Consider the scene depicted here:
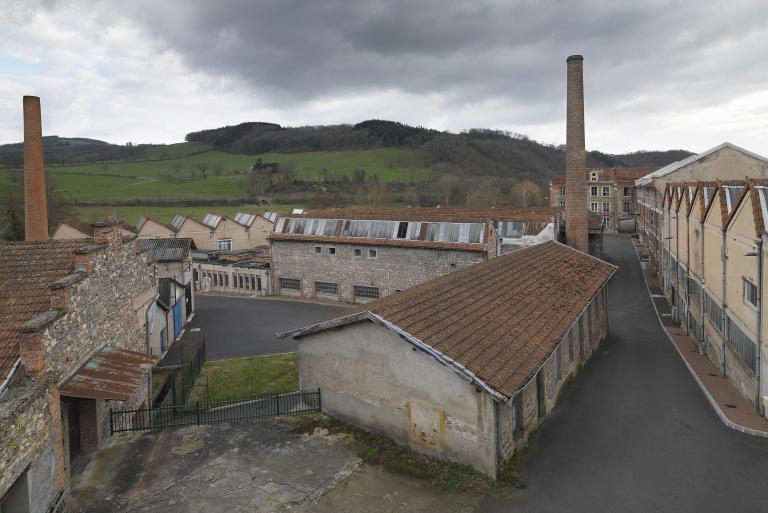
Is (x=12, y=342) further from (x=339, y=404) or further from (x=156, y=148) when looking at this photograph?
(x=156, y=148)

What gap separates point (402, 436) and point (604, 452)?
5205mm

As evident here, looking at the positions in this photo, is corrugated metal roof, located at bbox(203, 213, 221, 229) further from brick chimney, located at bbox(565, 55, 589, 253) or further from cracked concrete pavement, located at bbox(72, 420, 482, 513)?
cracked concrete pavement, located at bbox(72, 420, 482, 513)

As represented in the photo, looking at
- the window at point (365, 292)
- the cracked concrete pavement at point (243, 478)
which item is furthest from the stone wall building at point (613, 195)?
the cracked concrete pavement at point (243, 478)

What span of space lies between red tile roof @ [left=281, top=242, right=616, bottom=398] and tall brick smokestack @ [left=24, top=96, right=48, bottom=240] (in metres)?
19.7

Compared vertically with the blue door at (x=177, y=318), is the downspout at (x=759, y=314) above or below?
above

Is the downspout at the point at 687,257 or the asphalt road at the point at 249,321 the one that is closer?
the asphalt road at the point at 249,321

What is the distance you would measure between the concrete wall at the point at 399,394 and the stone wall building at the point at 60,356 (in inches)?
191

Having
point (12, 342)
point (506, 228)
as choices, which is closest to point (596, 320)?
point (506, 228)

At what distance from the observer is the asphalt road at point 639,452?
10828mm

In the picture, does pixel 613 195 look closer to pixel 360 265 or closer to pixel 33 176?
pixel 360 265

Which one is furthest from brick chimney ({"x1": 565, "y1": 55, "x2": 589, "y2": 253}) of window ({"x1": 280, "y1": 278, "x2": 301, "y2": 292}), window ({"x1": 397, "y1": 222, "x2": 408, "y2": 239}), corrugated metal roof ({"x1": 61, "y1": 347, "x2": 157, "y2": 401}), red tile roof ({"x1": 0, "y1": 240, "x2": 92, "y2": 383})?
red tile roof ({"x1": 0, "y1": 240, "x2": 92, "y2": 383})

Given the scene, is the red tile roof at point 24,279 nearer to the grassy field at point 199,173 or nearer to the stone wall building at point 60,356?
the stone wall building at point 60,356

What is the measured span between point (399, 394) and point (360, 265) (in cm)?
2285

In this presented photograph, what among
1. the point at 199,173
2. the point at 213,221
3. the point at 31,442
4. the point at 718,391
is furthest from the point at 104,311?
the point at 199,173
